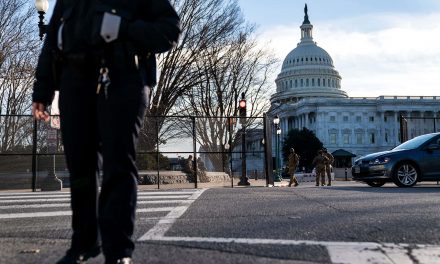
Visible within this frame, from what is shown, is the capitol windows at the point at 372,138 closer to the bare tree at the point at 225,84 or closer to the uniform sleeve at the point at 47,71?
the bare tree at the point at 225,84

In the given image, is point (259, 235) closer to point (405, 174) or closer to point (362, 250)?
point (362, 250)

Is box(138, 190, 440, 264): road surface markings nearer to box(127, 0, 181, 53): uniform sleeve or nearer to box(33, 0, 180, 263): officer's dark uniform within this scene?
box(33, 0, 180, 263): officer's dark uniform

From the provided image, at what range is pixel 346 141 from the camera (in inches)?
4668

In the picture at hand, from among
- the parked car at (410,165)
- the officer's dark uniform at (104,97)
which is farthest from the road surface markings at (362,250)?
the parked car at (410,165)

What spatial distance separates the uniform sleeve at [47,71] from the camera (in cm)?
286

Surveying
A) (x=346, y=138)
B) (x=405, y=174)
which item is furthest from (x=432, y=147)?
(x=346, y=138)

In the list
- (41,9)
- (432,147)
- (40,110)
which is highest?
(41,9)

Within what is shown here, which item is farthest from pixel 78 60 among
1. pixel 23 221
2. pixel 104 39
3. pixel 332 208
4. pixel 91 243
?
pixel 332 208

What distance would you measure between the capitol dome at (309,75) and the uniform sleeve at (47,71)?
125 metres

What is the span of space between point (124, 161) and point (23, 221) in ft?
9.70

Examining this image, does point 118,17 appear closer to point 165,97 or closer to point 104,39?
point 104,39

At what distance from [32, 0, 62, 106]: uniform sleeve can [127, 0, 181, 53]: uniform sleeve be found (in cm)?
54

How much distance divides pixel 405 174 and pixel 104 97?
480 inches

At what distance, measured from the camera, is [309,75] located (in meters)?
130
